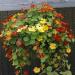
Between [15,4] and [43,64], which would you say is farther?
[15,4]

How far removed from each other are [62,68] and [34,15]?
81 centimetres

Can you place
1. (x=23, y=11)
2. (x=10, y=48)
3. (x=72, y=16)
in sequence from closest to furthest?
(x=10, y=48), (x=23, y=11), (x=72, y=16)

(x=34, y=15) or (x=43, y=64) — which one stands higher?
(x=34, y=15)

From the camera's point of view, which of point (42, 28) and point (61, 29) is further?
point (61, 29)

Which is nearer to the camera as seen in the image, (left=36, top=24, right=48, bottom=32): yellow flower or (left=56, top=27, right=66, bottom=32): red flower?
(left=36, top=24, right=48, bottom=32): yellow flower

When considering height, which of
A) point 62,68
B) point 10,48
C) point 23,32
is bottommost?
point 62,68

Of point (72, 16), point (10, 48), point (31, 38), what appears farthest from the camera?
point (72, 16)

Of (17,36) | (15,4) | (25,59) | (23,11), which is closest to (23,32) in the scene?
(17,36)

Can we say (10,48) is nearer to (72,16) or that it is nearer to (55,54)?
(55,54)

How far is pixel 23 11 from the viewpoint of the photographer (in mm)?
4398

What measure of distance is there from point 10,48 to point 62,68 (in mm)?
748

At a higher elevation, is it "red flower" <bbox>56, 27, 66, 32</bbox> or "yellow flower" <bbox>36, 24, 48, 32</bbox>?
"yellow flower" <bbox>36, 24, 48, 32</bbox>

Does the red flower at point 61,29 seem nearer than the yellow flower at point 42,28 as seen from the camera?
No

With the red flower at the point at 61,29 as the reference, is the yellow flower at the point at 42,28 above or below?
above
